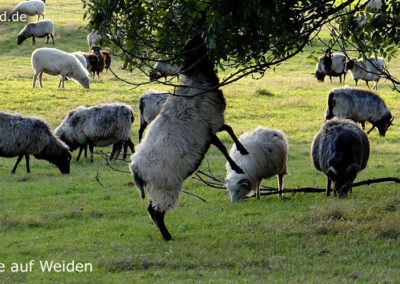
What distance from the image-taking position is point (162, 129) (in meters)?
9.85

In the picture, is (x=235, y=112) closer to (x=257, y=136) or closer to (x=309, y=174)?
(x=309, y=174)

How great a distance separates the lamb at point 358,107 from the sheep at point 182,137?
10562mm

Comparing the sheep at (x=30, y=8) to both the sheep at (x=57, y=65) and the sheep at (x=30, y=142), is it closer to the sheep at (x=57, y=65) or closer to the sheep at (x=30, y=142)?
the sheep at (x=57, y=65)

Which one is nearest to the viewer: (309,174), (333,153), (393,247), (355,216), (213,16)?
(213,16)

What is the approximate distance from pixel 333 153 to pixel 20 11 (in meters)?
42.3

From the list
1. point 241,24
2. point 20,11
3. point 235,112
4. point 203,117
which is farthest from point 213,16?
point 20,11

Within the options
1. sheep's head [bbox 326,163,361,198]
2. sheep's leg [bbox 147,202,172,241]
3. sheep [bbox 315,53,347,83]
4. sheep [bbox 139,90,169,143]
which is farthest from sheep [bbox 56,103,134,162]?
sheep [bbox 315,53,347,83]

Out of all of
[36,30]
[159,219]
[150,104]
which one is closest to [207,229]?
[159,219]

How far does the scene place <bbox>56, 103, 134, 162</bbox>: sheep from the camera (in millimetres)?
18469

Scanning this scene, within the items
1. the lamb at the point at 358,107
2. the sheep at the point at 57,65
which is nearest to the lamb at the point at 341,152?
the lamb at the point at 358,107

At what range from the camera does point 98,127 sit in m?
18.4

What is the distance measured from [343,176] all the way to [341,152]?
396 mm

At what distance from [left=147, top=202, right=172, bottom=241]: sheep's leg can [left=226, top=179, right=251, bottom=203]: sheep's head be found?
3022 mm

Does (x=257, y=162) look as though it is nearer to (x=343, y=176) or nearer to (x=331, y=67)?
(x=343, y=176)
